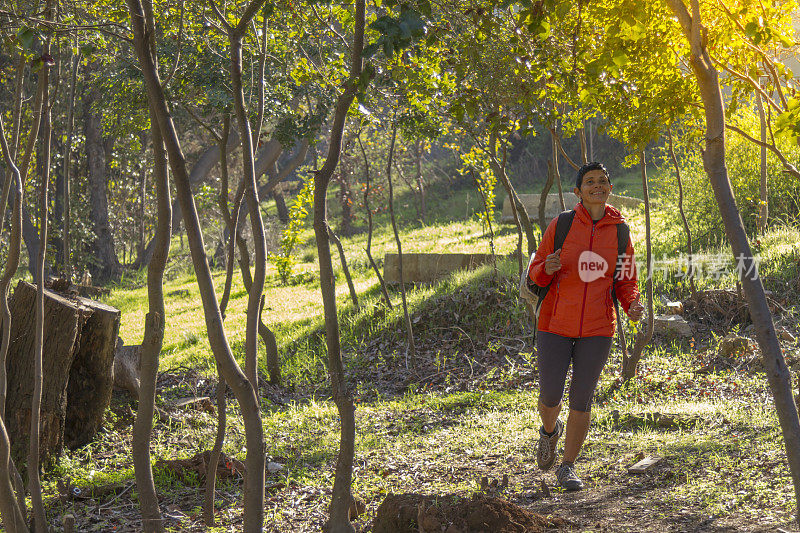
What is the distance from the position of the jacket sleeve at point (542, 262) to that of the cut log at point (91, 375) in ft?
10.1

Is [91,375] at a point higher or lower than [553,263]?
lower

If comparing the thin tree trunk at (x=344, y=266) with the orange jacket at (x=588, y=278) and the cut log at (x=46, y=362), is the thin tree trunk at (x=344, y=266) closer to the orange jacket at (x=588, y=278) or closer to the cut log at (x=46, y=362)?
the cut log at (x=46, y=362)

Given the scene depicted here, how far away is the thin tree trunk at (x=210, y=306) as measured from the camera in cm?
281

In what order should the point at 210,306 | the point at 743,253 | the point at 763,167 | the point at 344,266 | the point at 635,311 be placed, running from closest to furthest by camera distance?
the point at 743,253 < the point at 210,306 < the point at 635,311 < the point at 763,167 < the point at 344,266

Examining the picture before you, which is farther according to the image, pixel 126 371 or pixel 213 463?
pixel 126 371

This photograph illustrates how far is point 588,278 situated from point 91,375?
11.9ft

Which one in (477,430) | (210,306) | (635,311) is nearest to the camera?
(210,306)

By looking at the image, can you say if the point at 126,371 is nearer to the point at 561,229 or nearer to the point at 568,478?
the point at 568,478

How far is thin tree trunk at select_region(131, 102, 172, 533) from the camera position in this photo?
9.81 ft

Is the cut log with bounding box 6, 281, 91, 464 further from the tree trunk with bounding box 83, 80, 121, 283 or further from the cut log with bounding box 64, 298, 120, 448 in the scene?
the tree trunk with bounding box 83, 80, 121, 283

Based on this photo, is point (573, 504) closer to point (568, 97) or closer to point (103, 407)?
point (568, 97)

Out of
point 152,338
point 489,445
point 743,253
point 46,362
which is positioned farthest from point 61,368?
point 743,253

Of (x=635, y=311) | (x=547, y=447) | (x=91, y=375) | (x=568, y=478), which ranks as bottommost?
(x=568, y=478)

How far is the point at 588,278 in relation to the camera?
13.6ft
